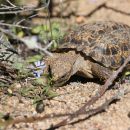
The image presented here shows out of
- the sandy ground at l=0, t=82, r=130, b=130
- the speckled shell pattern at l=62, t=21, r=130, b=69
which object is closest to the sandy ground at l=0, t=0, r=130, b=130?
the sandy ground at l=0, t=82, r=130, b=130

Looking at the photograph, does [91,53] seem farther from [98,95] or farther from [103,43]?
[98,95]

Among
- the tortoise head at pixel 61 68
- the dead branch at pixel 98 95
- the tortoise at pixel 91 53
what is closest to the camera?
the dead branch at pixel 98 95

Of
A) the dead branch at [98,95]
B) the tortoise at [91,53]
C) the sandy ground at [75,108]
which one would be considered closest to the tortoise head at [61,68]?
the tortoise at [91,53]

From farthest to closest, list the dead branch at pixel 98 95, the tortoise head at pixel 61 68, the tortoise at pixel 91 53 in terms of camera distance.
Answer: the tortoise at pixel 91 53, the tortoise head at pixel 61 68, the dead branch at pixel 98 95

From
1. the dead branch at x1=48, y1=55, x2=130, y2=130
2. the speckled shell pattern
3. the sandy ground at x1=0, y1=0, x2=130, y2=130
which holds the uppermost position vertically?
the speckled shell pattern

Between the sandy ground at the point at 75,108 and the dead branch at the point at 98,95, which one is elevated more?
the dead branch at the point at 98,95

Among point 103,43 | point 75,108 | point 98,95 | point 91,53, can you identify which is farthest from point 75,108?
point 103,43

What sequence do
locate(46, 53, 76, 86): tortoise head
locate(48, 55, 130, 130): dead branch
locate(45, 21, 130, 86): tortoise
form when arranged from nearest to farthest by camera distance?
locate(48, 55, 130, 130): dead branch, locate(46, 53, 76, 86): tortoise head, locate(45, 21, 130, 86): tortoise

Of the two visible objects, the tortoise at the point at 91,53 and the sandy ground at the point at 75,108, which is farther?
the tortoise at the point at 91,53

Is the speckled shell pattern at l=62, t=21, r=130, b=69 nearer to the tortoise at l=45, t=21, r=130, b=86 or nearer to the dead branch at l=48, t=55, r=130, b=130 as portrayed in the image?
the tortoise at l=45, t=21, r=130, b=86

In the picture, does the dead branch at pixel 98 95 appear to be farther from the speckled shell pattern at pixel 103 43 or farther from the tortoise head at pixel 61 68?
the tortoise head at pixel 61 68
